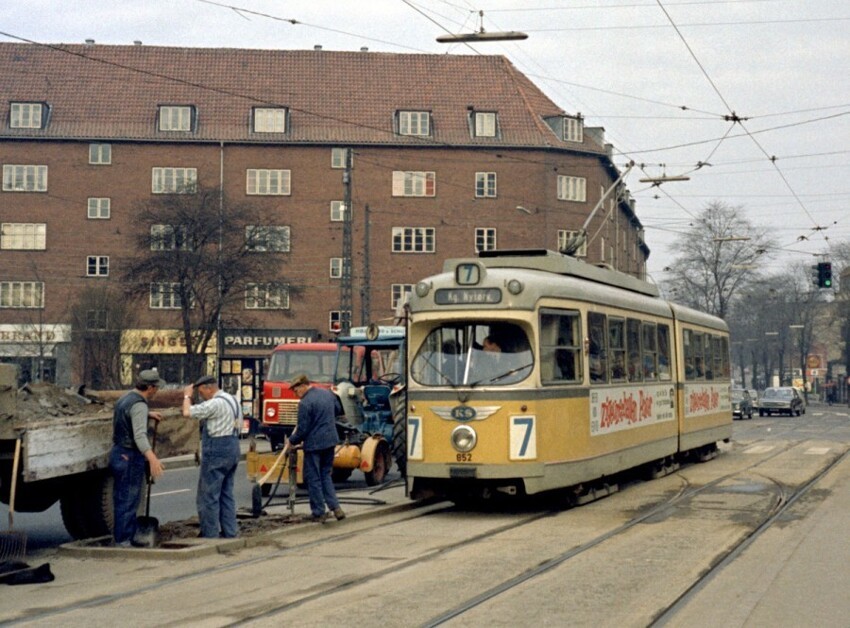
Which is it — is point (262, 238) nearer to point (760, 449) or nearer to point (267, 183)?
point (267, 183)

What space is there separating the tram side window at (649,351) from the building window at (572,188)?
45.6m

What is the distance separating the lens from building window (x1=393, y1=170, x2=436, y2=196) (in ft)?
206

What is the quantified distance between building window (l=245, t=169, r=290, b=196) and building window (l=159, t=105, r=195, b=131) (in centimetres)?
388

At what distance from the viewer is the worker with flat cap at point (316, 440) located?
1341 centimetres

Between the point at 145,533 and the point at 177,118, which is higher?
the point at 177,118

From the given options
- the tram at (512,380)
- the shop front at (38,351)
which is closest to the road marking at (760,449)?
the tram at (512,380)

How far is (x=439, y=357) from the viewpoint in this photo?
1485 centimetres

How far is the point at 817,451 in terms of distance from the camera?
2731cm

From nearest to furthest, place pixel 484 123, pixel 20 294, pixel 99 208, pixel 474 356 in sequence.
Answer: pixel 474 356
pixel 20 294
pixel 99 208
pixel 484 123

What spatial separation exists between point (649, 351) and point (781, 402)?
45.7 metres

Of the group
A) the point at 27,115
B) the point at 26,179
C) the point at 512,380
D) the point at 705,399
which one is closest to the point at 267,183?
the point at 26,179

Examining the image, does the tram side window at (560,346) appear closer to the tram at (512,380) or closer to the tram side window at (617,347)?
the tram at (512,380)

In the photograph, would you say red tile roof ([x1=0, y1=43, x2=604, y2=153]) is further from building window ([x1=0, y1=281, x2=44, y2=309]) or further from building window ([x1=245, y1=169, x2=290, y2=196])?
building window ([x1=0, y1=281, x2=44, y2=309])

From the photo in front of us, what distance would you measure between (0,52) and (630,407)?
5493 cm
